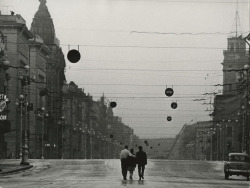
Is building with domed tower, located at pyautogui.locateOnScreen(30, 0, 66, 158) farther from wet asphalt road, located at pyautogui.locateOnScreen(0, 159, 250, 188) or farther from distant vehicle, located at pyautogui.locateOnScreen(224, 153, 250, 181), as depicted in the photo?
distant vehicle, located at pyautogui.locateOnScreen(224, 153, 250, 181)

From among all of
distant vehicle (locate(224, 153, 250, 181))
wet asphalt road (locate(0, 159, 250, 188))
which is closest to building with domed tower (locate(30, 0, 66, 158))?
wet asphalt road (locate(0, 159, 250, 188))

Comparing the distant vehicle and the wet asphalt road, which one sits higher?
the distant vehicle

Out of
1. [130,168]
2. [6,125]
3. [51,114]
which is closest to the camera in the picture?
[130,168]

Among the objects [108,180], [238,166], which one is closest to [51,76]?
[238,166]

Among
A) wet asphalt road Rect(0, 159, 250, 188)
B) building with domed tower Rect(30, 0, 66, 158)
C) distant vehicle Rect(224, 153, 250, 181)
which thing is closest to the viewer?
wet asphalt road Rect(0, 159, 250, 188)

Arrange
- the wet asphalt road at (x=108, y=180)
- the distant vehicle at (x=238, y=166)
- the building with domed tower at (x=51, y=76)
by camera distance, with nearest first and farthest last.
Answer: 1. the wet asphalt road at (x=108, y=180)
2. the distant vehicle at (x=238, y=166)
3. the building with domed tower at (x=51, y=76)

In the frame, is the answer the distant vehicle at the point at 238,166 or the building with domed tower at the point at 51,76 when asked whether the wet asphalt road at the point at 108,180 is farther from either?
the building with domed tower at the point at 51,76

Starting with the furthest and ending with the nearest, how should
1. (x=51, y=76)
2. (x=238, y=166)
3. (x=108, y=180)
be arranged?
(x=51, y=76), (x=238, y=166), (x=108, y=180)

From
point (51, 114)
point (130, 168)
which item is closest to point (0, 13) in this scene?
point (51, 114)

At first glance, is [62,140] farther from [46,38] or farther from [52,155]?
[46,38]

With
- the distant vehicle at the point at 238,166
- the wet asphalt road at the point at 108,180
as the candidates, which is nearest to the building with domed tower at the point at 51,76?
the wet asphalt road at the point at 108,180

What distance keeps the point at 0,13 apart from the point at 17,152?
2204 cm

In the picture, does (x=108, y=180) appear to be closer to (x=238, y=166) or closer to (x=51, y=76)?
(x=238, y=166)

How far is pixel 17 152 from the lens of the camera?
113312mm
